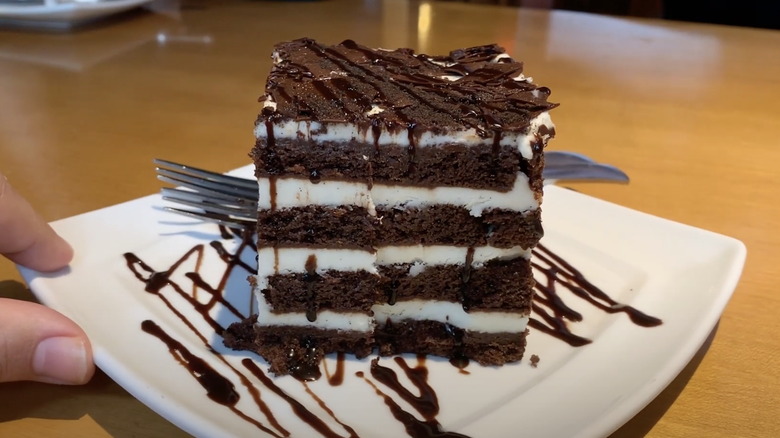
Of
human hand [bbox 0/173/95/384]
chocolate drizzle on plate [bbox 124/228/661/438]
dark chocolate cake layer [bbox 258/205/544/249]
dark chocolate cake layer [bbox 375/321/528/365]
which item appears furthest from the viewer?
dark chocolate cake layer [bbox 375/321/528/365]

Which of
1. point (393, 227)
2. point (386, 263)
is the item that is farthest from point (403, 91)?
point (386, 263)

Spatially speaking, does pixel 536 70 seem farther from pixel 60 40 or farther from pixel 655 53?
pixel 60 40

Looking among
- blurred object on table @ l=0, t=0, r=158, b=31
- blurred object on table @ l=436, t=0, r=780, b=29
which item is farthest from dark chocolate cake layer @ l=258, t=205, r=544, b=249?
blurred object on table @ l=436, t=0, r=780, b=29

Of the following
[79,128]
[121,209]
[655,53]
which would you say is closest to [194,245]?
[121,209]

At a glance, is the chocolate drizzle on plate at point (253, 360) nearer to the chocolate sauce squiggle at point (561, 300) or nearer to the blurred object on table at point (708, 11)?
the chocolate sauce squiggle at point (561, 300)

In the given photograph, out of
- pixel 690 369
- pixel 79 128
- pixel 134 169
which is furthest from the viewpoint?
pixel 79 128

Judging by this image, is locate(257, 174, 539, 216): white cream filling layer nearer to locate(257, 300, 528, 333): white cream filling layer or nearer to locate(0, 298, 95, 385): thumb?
locate(257, 300, 528, 333): white cream filling layer
